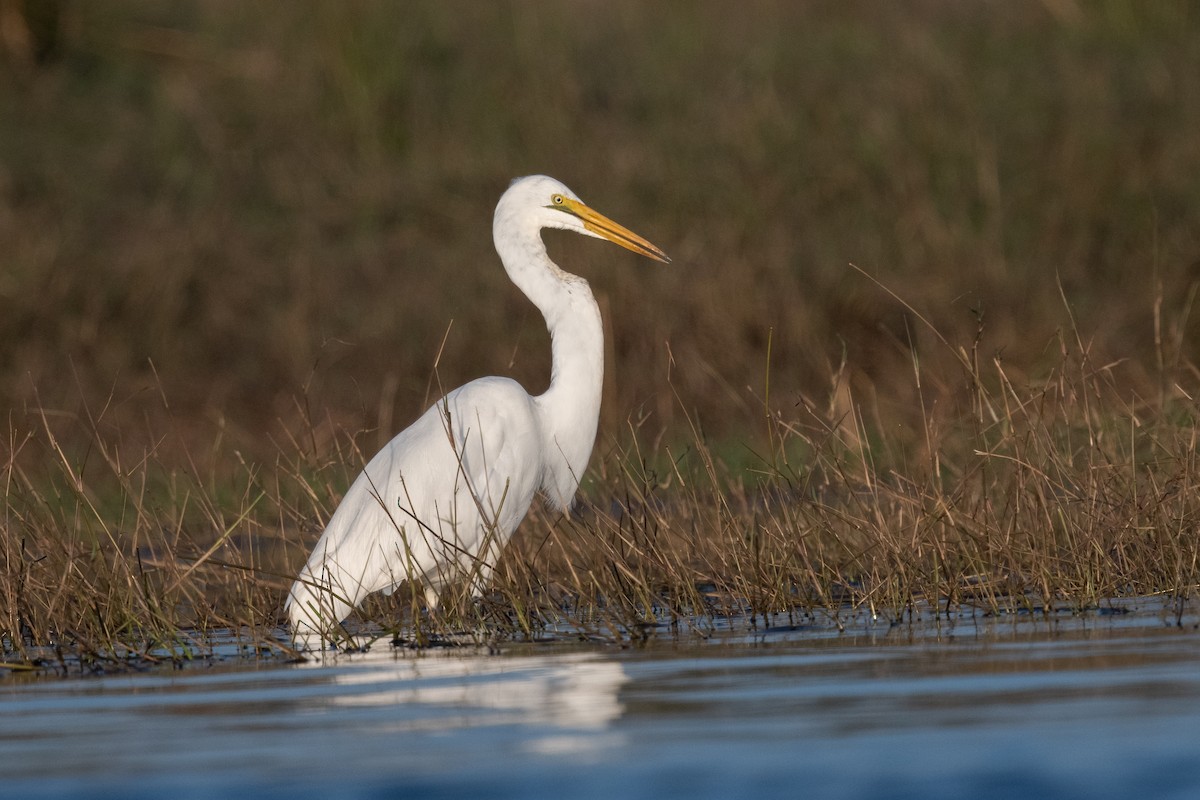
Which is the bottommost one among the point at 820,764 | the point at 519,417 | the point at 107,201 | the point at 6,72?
the point at 820,764

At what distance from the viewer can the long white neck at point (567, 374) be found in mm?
7539

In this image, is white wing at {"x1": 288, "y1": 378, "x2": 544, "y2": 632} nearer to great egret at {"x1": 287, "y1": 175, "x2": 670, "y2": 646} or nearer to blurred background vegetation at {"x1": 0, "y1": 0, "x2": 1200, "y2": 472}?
great egret at {"x1": 287, "y1": 175, "x2": 670, "y2": 646}

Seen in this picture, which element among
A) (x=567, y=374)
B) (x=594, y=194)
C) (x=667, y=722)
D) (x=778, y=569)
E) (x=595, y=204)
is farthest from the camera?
(x=594, y=194)

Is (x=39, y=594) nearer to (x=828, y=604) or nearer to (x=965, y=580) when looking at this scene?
(x=828, y=604)

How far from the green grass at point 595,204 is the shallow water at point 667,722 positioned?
3455mm

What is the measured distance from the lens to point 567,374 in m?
7.55

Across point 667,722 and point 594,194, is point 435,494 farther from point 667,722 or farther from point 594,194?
point 594,194

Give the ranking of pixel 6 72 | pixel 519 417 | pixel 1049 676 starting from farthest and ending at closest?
pixel 6 72 < pixel 519 417 < pixel 1049 676

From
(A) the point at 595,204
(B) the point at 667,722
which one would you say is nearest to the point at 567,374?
(B) the point at 667,722

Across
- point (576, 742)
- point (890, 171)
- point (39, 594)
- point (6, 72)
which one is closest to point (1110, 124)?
point (890, 171)

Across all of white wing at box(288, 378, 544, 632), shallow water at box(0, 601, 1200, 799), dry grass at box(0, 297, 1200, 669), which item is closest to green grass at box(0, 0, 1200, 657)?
white wing at box(288, 378, 544, 632)

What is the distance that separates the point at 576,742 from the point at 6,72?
A: 47.8 feet

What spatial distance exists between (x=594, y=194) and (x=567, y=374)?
24.9 ft

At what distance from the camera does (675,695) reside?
4711 mm
